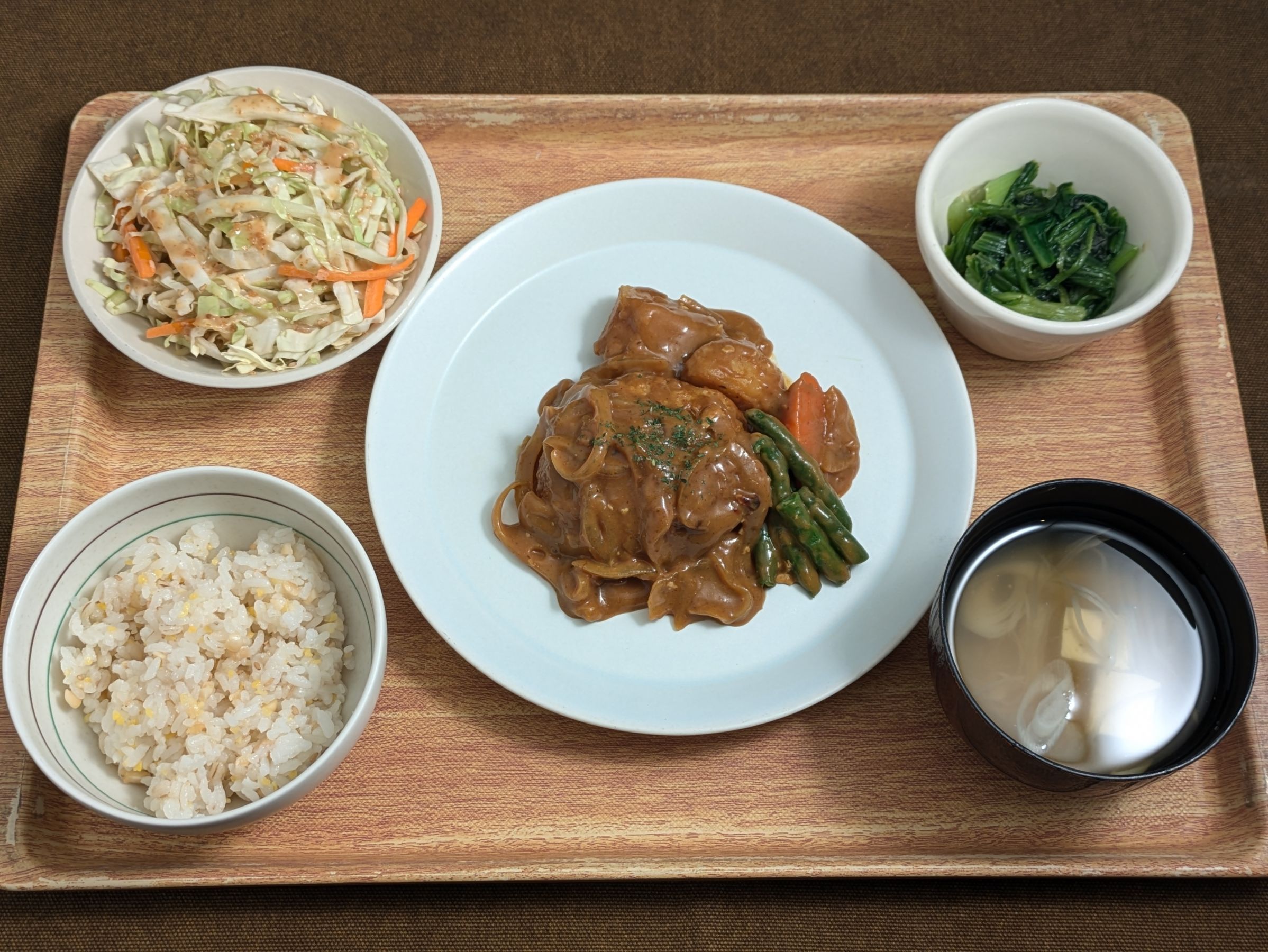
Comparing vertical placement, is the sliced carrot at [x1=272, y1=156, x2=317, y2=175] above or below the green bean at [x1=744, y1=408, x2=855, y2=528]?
above

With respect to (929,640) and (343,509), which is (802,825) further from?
(343,509)

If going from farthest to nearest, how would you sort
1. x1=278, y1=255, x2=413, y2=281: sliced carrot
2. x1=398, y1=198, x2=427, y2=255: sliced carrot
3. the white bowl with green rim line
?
x1=398, y1=198, x2=427, y2=255: sliced carrot, x1=278, y1=255, x2=413, y2=281: sliced carrot, the white bowl with green rim line

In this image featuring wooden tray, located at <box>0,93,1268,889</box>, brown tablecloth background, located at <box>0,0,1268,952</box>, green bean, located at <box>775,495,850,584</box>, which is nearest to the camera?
wooden tray, located at <box>0,93,1268,889</box>

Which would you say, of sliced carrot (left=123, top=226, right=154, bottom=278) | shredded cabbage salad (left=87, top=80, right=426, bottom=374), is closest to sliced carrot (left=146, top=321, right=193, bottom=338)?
shredded cabbage salad (left=87, top=80, right=426, bottom=374)

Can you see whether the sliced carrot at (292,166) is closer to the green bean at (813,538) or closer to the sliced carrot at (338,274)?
the sliced carrot at (338,274)

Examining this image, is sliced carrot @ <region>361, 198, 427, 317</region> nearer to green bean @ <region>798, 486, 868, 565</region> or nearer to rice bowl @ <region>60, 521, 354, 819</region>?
rice bowl @ <region>60, 521, 354, 819</region>

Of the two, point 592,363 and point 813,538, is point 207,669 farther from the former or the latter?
point 813,538

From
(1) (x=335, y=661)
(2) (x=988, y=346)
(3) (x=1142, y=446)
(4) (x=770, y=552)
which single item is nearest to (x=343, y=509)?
(1) (x=335, y=661)
